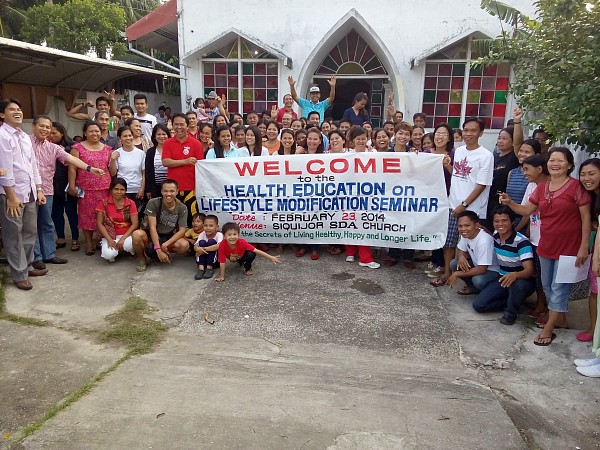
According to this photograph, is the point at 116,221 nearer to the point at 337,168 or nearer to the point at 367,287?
the point at 337,168

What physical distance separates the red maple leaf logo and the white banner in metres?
0.21

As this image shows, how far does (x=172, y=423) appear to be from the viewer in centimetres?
278


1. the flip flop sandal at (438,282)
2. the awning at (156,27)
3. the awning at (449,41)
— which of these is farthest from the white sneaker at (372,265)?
the awning at (156,27)

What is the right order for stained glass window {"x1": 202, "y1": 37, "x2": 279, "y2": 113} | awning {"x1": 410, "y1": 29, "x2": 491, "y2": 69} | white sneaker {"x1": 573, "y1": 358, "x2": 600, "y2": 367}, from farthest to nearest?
stained glass window {"x1": 202, "y1": 37, "x2": 279, "y2": 113} < awning {"x1": 410, "y1": 29, "x2": 491, "y2": 69} < white sneaker {"x1": 573, "y1": 358, "x2": 600, "y2": 367}

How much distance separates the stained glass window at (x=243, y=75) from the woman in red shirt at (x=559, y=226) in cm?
875

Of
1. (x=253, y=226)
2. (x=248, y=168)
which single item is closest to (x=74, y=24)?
(x=248, y=168)

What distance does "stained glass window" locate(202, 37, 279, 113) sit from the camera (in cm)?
1166

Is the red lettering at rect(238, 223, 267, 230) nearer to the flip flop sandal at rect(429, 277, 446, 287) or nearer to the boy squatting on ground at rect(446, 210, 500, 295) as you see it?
the flip flop sandal at rect(429, 277, 446, 287)

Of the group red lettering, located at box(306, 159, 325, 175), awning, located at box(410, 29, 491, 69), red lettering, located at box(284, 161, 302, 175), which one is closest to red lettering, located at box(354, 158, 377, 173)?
red lettering, located at box(306, 159, 325, 175)

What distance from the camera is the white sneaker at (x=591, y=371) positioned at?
136 inches

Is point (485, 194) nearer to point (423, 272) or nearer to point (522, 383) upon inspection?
point (423, 272)

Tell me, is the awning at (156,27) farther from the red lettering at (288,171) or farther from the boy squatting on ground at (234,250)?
the boy squatting on ground at (234,250)

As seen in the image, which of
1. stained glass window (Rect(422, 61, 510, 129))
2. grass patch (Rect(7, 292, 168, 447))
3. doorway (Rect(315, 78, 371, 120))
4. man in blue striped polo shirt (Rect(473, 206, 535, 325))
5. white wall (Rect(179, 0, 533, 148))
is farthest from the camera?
doorway (Rect(315, 78, 371, 120))

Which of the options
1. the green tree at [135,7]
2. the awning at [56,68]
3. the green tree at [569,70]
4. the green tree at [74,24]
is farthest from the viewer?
the green tree at [135,7]
